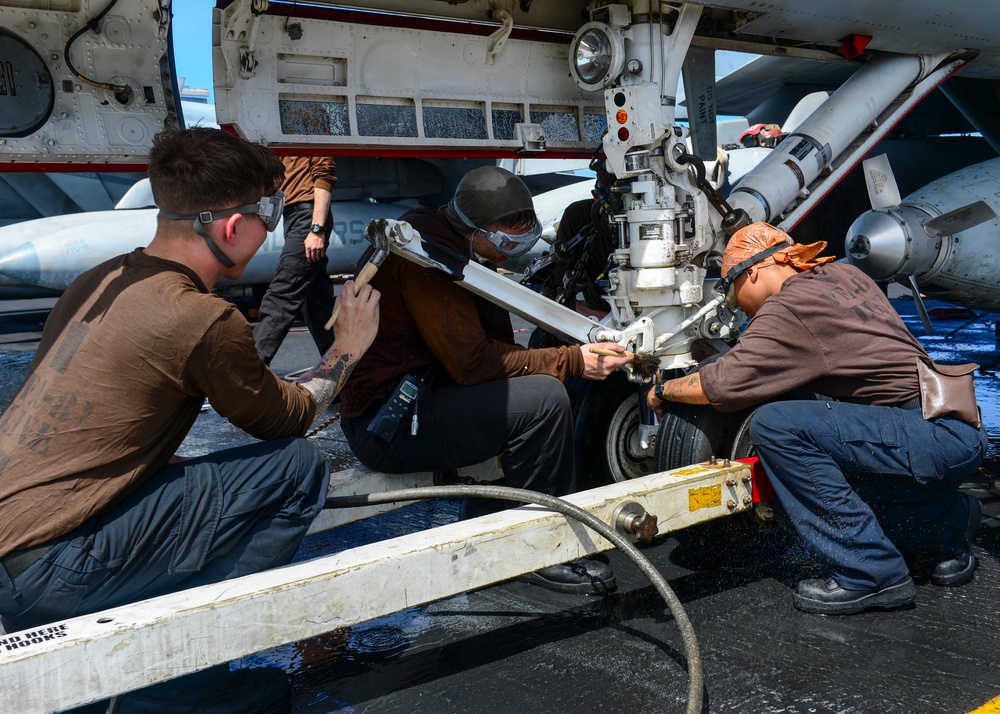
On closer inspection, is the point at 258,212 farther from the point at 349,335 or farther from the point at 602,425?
the point at 602,425

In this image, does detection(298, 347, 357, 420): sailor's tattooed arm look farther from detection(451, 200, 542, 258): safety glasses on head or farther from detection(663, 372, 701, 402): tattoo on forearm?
detection(663, 372, 701, 402): tattoo on forearm

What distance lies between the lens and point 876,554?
270cm

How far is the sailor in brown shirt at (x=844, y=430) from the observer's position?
2693mm

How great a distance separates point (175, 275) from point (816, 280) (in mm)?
1975

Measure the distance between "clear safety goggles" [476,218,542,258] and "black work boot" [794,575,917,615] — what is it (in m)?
1.54

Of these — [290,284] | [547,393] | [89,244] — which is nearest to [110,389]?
[547,393]

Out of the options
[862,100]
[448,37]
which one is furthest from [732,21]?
[448,37]

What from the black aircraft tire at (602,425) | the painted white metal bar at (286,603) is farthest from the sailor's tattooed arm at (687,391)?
the black aircraft tire at (602,425)

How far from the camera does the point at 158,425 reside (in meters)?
→ 2.02

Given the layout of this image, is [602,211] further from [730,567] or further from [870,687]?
[870,687]

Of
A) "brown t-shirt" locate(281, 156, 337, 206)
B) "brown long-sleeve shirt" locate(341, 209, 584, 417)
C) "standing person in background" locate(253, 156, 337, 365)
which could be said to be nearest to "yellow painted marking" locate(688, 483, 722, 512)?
"brown long-sleeve shirt" locate(341, 209, 584, 417)

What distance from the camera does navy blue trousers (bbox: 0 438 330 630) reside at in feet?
6.30

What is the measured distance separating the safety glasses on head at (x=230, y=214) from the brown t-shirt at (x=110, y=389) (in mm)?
112

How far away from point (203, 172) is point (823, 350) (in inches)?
76.1
